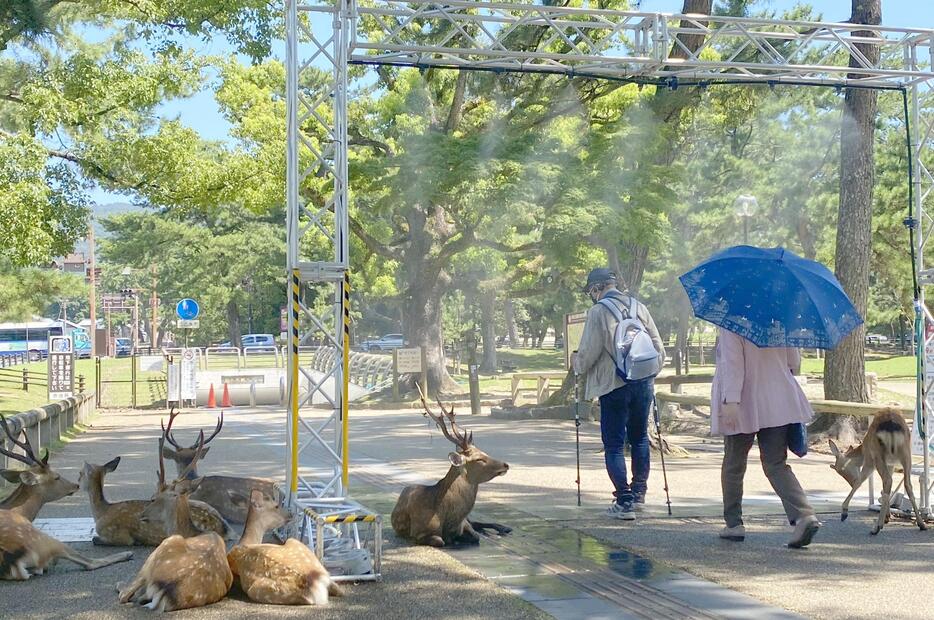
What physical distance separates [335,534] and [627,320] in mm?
3105

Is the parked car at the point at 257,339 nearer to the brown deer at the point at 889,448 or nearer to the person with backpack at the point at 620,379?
the person with backpack at the point at 620,379

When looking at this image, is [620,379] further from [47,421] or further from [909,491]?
[47,421]

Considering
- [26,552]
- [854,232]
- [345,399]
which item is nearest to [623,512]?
[345,399]

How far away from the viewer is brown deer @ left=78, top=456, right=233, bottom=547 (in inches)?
317

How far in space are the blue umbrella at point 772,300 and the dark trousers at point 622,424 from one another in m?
1.26

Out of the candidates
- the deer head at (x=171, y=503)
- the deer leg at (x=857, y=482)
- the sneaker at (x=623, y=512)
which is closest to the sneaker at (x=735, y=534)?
the sneaker at (x=623, y=512)

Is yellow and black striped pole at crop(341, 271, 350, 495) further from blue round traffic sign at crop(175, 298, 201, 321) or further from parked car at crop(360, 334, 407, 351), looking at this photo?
parked car at crop(360, 334, 407, 351)

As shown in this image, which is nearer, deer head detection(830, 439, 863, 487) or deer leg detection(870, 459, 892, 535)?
deer leg detection(870, 459, 892, 535)

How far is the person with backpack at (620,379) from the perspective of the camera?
922 centimetres

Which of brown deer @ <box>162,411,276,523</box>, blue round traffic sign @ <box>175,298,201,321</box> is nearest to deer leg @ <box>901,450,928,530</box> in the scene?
brown deer @ <box>162,411,276,523</box>

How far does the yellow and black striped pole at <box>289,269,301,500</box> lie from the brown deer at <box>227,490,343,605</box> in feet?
3.81

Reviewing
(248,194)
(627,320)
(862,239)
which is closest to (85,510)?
(627,320)

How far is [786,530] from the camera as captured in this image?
8820mm

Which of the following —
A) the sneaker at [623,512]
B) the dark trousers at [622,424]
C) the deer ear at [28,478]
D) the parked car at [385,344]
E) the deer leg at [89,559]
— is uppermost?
the parked car at [385,344]
